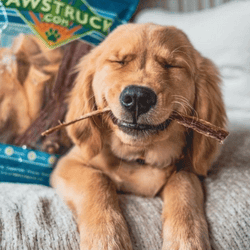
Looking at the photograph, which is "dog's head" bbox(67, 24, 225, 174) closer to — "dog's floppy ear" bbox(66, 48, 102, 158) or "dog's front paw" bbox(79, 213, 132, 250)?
"dog's floppy ear" bbox(66, 48, 102, 158)

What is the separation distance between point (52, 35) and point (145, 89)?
33.8 inches

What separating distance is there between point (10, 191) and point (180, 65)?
100 centimetres

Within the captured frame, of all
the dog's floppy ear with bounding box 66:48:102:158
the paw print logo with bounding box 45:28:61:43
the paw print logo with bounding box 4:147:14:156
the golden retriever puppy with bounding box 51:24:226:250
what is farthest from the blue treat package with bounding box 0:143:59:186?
the paw print logo with bounding box 45:28:61:43

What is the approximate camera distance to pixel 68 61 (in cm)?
189

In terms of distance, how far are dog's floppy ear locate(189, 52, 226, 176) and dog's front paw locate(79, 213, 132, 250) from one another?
540 millimetres

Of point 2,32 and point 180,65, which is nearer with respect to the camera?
point 180,65

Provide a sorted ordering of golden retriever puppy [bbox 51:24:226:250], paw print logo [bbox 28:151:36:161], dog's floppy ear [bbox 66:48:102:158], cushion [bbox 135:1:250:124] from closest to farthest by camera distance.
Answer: golden retriever puppy [bbox 51:24:226:250], dog's floppy ear [bbox 66:48:102:158], paw print logo [bbox 28:151:36:161], cushion [bbox 135:1:250:124]

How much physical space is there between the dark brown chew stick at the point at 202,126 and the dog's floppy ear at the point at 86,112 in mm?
406

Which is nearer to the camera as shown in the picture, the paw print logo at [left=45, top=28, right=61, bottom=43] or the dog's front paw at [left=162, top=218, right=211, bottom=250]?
the dog's front paw at [left=162, top=218, right=211, bottom=250]

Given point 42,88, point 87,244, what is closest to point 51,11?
point 42,88

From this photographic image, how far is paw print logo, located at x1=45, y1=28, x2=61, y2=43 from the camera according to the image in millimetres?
1674

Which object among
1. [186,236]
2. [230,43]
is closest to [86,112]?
[186,236]

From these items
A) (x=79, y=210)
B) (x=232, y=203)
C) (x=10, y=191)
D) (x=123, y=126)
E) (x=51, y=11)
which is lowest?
(x=10, y=191)

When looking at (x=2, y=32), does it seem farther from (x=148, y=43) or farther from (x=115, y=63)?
(x=148, y=43)
